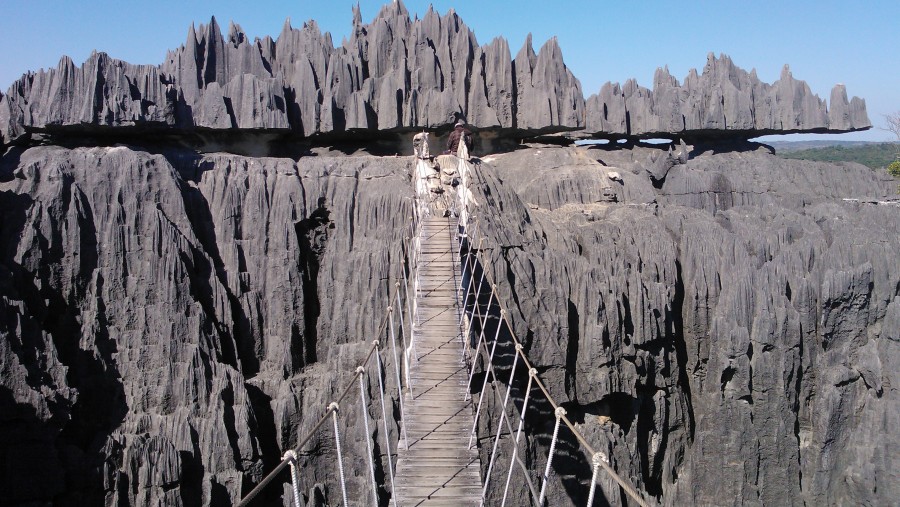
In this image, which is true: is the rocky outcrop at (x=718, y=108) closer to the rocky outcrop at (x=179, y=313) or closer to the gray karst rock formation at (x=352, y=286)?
the gray karst rock formation at (x=352, y=286)

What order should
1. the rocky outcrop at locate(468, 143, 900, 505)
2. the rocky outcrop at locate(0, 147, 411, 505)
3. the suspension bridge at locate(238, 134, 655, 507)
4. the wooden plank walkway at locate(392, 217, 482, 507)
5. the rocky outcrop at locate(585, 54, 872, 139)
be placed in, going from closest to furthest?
1. the suspension bridge at locate(238, 134, 655, 507)
2. the wooden plank walkway at locate(392, 217, 482, 507)
3. the rocky outcrop at locate(0, 147, 411, 505)
4. the rocky outcrop at locate(468, 143, 900, 505)
5. the rocky outcrop at locate(585, 54, 872, 139)

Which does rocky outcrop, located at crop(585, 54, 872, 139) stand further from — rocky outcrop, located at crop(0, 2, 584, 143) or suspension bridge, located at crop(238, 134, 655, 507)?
suspension bridge, located at crop(238, 134, 655, 507)

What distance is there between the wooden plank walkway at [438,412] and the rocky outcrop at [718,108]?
648 inches

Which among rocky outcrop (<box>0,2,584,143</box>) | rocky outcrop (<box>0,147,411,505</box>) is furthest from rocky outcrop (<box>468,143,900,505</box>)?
rocky outcrop (<box>0,2,584,143</box>)

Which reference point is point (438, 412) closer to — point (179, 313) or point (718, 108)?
point (179, 313)

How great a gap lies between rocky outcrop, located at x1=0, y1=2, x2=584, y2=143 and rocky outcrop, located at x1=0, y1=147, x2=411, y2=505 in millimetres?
1371

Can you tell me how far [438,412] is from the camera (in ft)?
35.9

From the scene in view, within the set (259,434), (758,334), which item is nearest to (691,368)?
(758,334)

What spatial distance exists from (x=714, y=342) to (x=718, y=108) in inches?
441

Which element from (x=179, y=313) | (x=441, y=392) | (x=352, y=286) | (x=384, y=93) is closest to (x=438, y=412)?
(x=441, y=392)

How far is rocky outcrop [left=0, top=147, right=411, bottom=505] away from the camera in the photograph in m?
15.8

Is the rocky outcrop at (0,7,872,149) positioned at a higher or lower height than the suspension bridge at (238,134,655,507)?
higher

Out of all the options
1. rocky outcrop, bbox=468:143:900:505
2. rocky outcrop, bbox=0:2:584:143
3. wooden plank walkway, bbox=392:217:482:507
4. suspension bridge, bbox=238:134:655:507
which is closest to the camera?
suspension bridge, bbox=238:134:655:507

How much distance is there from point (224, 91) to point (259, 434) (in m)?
9.59
